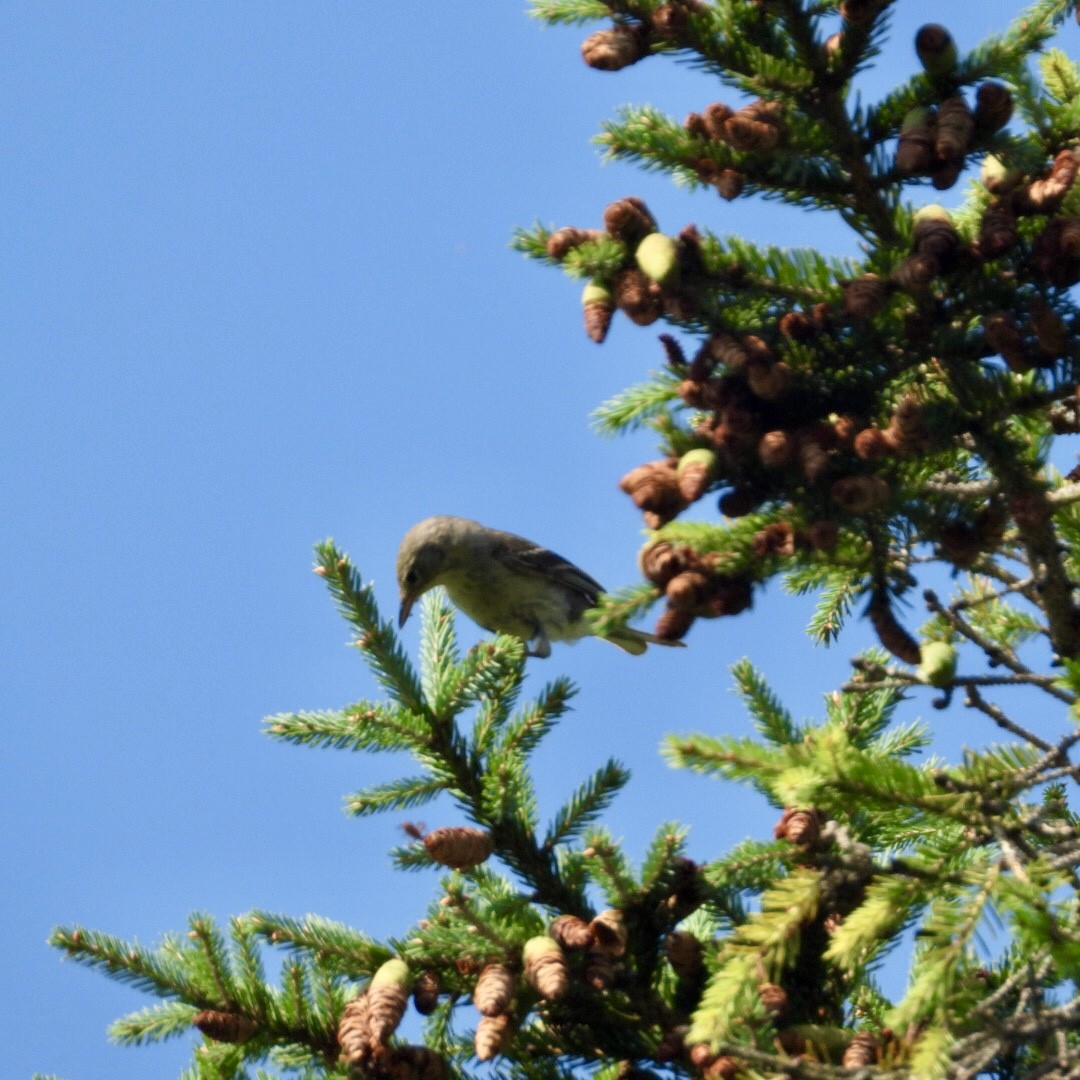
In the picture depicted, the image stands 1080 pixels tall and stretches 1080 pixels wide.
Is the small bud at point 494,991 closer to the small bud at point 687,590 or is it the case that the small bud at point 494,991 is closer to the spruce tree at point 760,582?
Result: the spruce tree at point 760,582

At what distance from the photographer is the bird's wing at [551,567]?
8.30 m

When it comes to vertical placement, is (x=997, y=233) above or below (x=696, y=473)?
above

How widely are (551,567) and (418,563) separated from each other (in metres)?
0.84

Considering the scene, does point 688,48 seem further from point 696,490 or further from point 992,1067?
point 992,1067

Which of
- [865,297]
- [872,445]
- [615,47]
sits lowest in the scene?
[872,445]

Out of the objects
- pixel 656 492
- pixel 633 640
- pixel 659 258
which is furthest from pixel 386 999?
pixel 633 640

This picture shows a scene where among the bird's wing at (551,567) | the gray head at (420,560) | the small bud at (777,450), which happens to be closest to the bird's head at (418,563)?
the gray head at (420,560)

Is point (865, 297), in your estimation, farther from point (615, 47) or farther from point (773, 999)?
point (773, 999)

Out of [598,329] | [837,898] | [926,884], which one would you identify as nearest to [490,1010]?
[837,898]

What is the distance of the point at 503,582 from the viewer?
27.2 feet

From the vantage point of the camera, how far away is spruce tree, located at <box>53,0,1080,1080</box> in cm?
318

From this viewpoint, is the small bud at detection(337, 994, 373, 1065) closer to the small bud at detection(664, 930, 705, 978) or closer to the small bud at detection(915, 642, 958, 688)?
the small bud at detection(664, 930, 705, 978)

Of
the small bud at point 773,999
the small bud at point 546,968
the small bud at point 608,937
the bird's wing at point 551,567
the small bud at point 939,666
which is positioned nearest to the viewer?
the small bud at point 939,666

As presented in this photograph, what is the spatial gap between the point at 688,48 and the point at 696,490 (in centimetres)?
134
